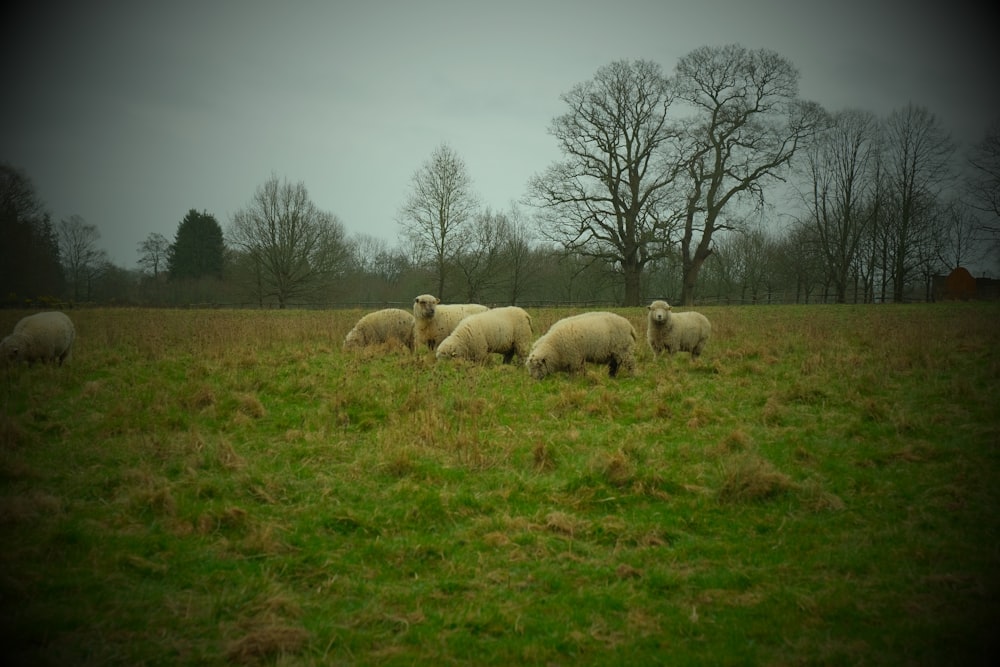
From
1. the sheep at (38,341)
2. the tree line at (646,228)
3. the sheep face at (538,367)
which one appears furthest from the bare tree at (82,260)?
the sheep face at (538,367)

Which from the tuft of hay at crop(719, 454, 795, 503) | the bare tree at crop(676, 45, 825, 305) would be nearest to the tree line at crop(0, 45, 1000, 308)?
the bare tree at crop(676, 45, 825, 305)

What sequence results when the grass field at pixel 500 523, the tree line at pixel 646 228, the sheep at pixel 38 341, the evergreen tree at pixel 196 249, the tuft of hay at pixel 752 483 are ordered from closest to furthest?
the grass field at pixel 500 523, the tuft of hay at pixel 752 483, the sheep at pixel 38 341, the tree line at pixel 646 228, the evergreen tree at pixel 196 249

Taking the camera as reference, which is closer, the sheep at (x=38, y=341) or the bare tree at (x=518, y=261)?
the sheep at (x=38, y=341)

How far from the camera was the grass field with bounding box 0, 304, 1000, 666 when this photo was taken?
3283mm

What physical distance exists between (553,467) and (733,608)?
268 centimetres

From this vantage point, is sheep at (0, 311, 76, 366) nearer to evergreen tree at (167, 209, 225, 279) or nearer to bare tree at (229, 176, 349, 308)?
bare tree at (229, 176, 349, 308)

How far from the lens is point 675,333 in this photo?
13453mm

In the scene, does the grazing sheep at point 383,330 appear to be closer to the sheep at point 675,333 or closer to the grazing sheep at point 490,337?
the grazing sheep at point 490,337

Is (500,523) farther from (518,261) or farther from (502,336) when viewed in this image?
(518,261)

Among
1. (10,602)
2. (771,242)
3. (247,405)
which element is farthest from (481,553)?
(771,242)

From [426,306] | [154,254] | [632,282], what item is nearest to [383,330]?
[426,306]

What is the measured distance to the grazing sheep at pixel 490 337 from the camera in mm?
12352

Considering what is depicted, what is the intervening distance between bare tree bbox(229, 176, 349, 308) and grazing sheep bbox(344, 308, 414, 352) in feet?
103

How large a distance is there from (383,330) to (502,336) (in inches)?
167
